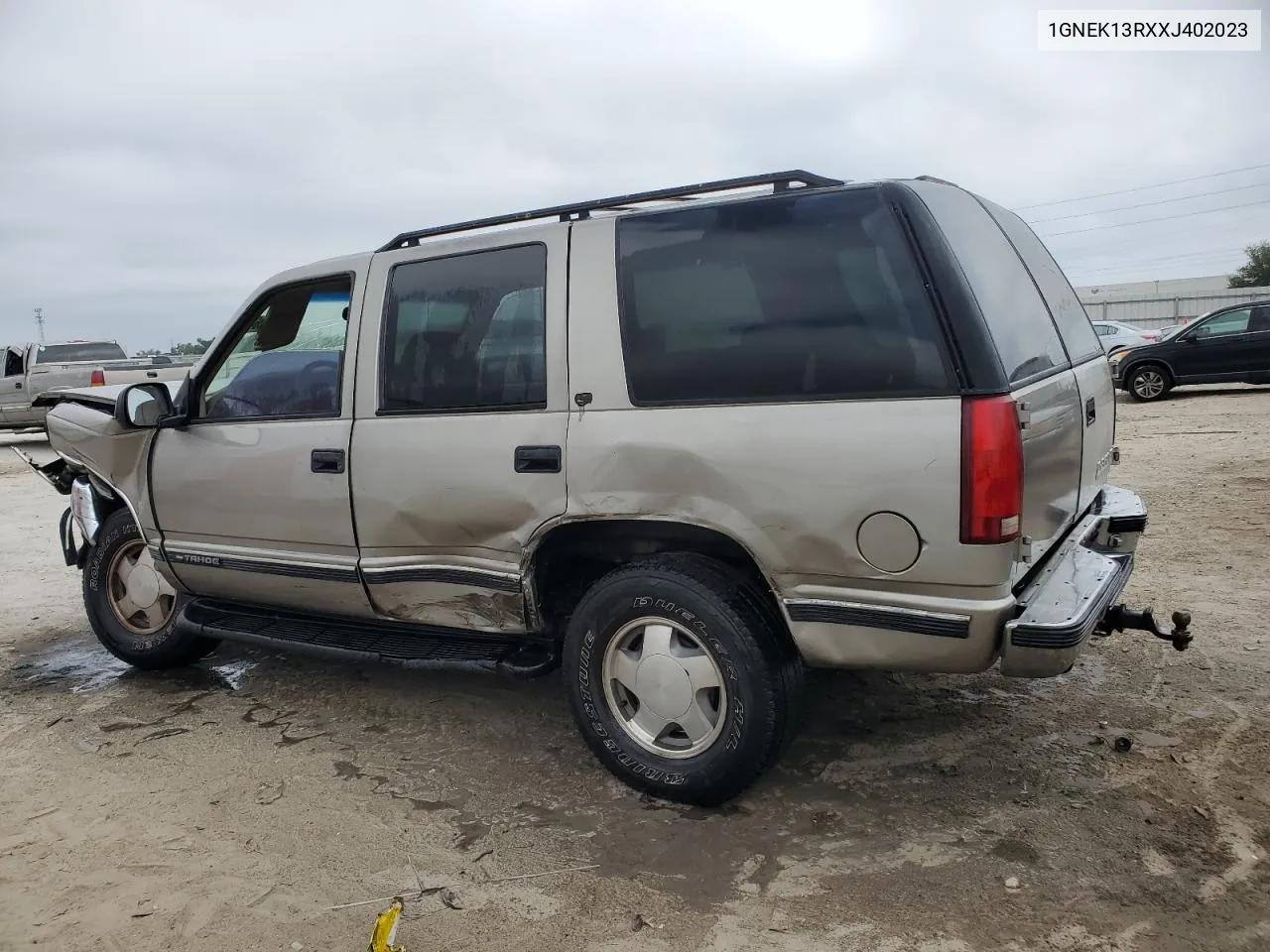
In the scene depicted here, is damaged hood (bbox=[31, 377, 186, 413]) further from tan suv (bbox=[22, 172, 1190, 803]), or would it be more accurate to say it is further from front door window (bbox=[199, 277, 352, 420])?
front door window (bbox=[199, 277, 352, 420])

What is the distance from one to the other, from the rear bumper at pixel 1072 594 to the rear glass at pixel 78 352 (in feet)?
59.6

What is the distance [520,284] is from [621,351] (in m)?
0.53

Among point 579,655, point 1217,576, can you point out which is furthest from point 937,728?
point 1217,576

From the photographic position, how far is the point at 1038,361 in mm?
3164

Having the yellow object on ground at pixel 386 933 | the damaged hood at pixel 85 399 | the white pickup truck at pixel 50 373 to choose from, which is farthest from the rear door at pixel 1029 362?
the white pickup truck at pixel 50 373

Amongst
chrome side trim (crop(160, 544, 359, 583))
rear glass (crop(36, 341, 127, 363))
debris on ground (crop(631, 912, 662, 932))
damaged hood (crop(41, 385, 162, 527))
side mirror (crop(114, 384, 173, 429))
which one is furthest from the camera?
rear glass (crop(36, 341, 127, 363))

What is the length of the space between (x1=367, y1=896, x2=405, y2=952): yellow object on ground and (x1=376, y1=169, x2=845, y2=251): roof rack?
2309 mm

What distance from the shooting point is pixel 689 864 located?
114 inches

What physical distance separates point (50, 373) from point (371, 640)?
49.8 feet

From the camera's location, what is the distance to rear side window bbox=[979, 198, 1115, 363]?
12.0 ft

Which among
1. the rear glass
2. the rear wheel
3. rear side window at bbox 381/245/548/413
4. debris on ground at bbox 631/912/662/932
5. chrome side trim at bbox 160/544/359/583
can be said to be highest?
the rear glass

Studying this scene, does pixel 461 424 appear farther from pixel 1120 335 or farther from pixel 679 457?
pixel 1120 335

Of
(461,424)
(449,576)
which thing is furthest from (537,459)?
(449,576)

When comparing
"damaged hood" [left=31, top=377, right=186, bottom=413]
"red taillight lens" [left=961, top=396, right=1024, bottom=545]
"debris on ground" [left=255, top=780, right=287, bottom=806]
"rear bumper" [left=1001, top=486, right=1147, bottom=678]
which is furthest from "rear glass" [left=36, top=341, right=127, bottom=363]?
"red taillight lens" [left=961, top=396, right=1024, bottom=545]
